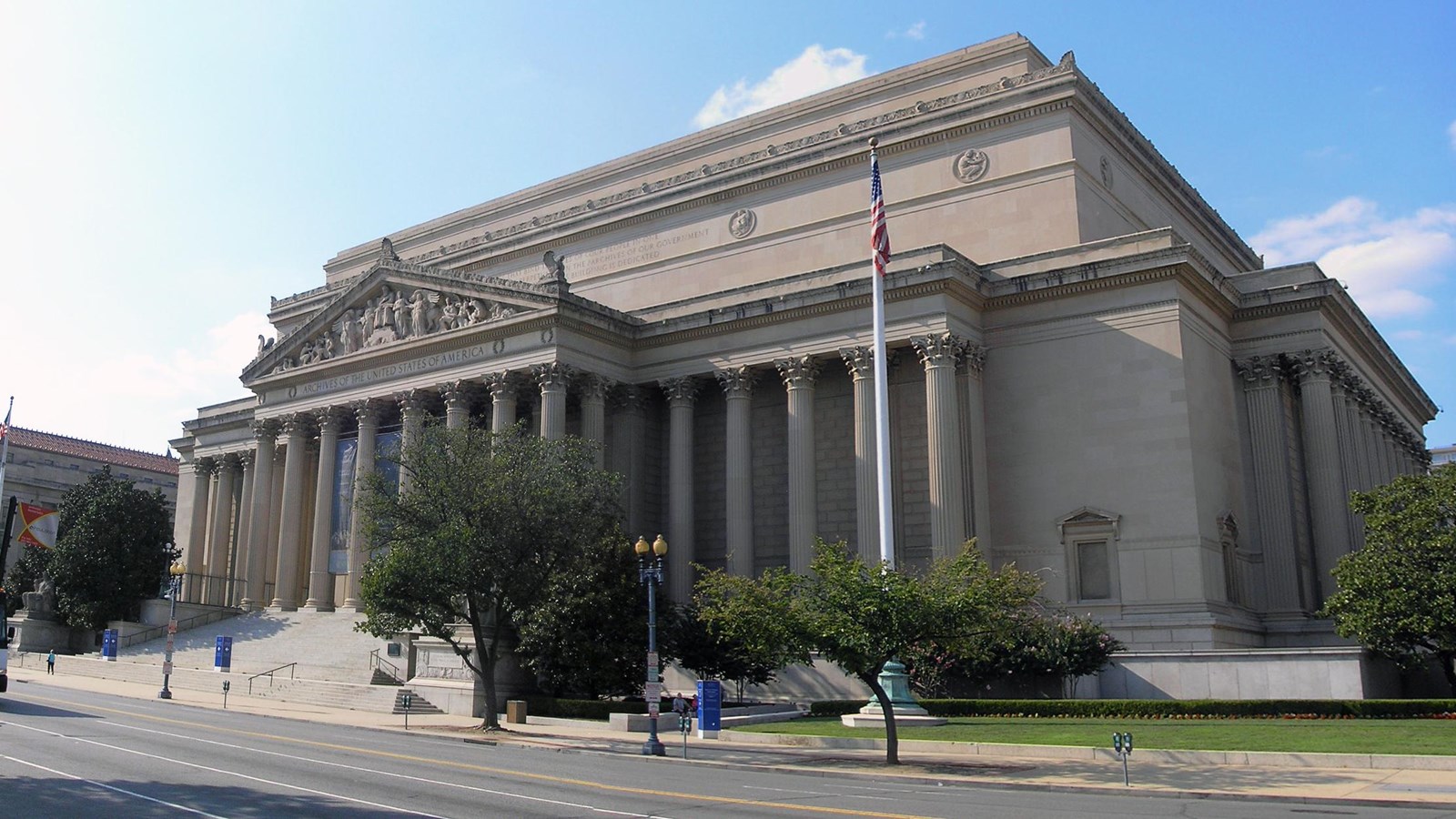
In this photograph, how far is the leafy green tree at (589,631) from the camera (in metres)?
38.8

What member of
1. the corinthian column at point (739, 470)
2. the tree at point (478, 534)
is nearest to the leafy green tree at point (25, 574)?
the tree at point (478, 534)

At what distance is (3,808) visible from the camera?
1695 centimetres

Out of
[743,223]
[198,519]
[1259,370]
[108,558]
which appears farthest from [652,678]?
[198,519]

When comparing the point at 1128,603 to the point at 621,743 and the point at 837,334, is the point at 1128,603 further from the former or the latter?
the point at 621,743

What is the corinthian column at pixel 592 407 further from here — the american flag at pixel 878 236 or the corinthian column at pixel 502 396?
the american flag at pixel 878 236

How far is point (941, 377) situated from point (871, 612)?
68.9ft

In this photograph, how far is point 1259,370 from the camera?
49656mm

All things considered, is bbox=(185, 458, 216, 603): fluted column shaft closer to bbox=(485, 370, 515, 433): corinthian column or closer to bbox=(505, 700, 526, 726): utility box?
bbox=(485, 370, 515, 433): corinthian column

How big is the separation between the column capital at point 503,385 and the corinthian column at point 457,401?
1887 mm

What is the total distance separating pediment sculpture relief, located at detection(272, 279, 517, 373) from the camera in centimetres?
5475

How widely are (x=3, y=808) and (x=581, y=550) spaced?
22.9m

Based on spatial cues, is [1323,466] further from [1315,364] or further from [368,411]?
[368,411]

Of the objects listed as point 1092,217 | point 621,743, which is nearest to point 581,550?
point 621,743

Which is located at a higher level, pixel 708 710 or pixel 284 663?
pixel 284 663
